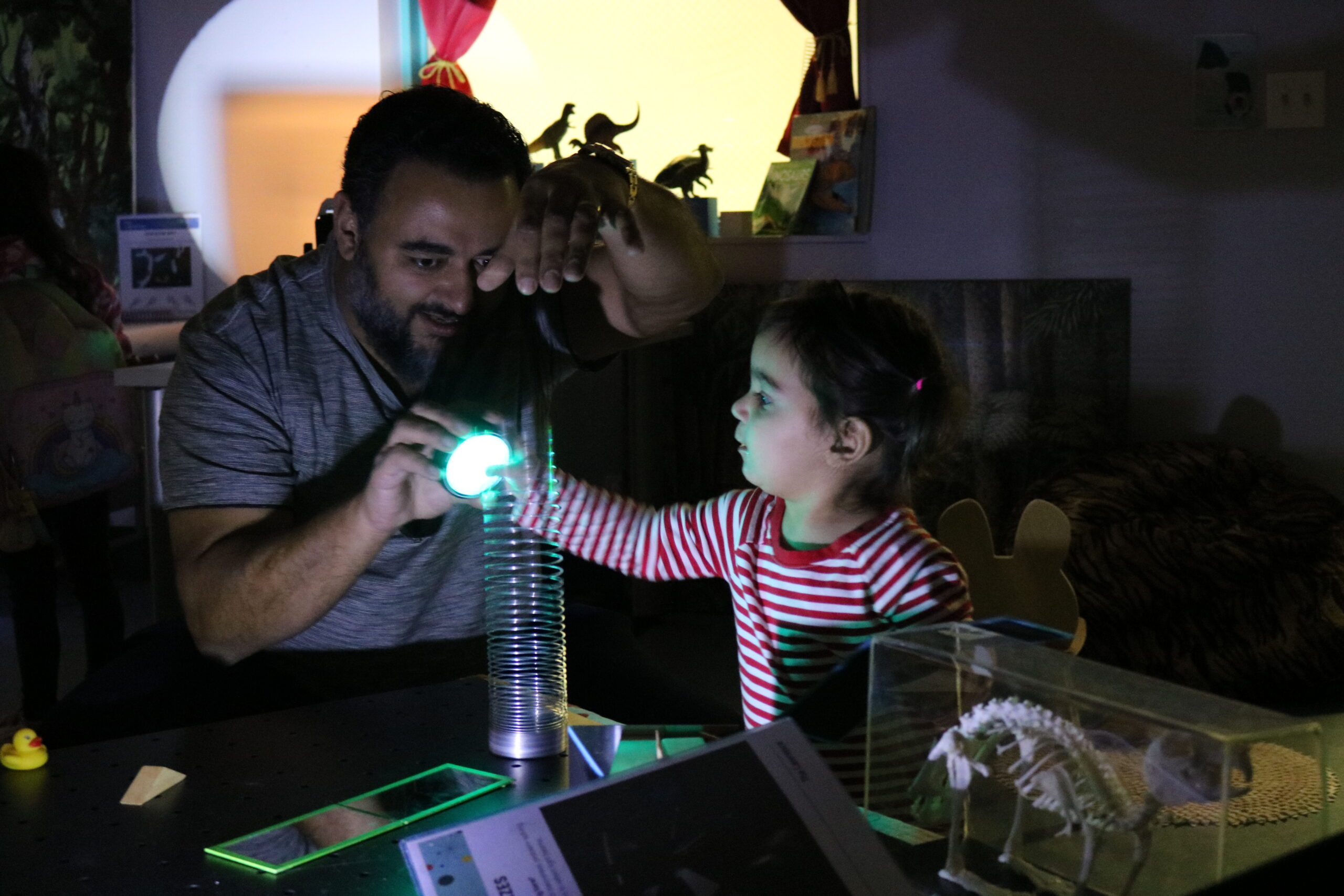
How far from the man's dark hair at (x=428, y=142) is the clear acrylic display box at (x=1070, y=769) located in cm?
102

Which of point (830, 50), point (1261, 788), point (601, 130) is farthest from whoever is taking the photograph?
point (830, 50)

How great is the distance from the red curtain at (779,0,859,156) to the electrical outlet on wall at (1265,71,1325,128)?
4.07ft

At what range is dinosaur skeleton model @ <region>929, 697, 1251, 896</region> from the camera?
683 millimetres

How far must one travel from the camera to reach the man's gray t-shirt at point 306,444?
1.55 metres

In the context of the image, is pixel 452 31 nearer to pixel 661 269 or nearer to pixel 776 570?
pixel 661 269

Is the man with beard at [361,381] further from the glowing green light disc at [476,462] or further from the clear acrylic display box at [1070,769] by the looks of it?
the clear acrylic display box at [1070,769]

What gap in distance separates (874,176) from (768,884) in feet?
11.7

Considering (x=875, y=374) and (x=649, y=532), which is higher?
(x=875, y=374)

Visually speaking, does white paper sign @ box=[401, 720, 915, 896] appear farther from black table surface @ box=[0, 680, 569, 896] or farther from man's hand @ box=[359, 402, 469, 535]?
man's hand @ box=[359, 402, 469, 535]

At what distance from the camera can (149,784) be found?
3.26ft

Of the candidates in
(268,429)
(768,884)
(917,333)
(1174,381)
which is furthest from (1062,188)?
(768,884)

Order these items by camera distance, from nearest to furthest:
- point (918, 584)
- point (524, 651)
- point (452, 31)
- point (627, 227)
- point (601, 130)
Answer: point (524, 651) < point (918, 584) < point (627, 227) < point (601, 130) < point (452, 31)

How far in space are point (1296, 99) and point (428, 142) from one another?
303 centimetres

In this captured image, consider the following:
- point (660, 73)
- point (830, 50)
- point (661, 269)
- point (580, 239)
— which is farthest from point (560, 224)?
point (660, 73)
